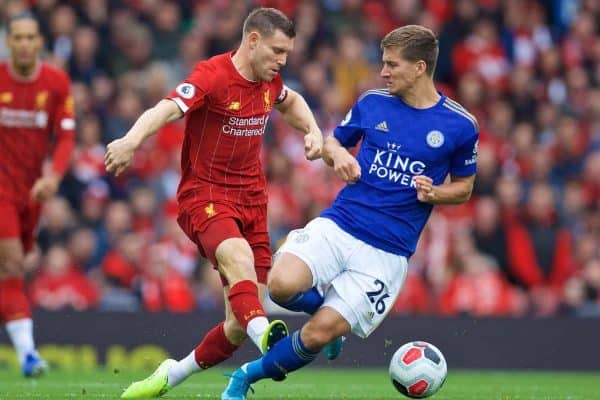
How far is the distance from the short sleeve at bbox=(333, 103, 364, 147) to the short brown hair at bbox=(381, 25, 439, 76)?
50cm

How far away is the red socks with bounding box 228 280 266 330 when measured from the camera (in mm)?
8977

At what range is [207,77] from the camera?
9320 millimetres

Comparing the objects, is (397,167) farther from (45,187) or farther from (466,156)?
(45,187)

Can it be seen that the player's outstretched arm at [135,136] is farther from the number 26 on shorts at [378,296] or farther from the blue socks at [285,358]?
the number 26 on shorts at [378,296]

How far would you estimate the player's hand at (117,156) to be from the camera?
27.0ft

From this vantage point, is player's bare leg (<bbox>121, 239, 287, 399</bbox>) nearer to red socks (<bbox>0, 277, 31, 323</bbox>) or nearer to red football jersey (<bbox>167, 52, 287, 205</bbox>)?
red football jersey (<bbox>167, 52, 287, 205</bbox>)

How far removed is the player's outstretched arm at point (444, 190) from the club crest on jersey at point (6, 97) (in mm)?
4289

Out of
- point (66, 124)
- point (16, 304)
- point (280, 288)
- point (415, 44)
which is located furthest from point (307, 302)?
point (66, 124)

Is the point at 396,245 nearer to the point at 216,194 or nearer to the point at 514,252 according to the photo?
the point at 216,194

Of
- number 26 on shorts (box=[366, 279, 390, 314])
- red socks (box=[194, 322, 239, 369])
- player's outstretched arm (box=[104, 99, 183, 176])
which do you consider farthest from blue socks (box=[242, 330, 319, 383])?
player's outstretched arm (box=[104, 99, 183, 176])

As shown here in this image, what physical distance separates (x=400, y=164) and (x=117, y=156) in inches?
75.2

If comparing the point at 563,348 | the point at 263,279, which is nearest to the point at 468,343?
the point at 563,348

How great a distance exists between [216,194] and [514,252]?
296 inches

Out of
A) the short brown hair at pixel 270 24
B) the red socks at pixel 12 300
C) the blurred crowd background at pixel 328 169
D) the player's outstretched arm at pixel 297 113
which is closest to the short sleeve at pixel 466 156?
the player's outstretched arm at pixel 297 113
